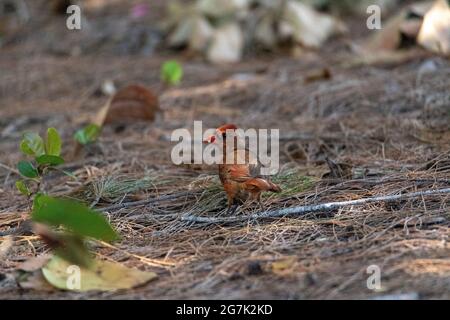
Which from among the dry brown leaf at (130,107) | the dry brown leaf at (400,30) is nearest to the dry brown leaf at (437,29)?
the dry brown leaf at (400,30)

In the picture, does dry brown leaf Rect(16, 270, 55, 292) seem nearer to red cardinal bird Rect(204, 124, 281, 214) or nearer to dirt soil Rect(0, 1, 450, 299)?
dirt soil Rect(0, 1, 450, 299)

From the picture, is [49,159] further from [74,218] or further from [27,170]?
[74,218]

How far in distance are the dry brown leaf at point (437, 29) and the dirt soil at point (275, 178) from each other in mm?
116

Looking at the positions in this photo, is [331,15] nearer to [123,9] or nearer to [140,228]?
[123,9]

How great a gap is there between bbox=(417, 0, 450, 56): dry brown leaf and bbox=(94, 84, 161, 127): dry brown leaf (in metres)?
2.02

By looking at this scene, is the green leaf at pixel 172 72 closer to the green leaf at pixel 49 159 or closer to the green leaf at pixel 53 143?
the green leaf at pixel 53 143

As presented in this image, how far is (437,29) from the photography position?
4.91 meters

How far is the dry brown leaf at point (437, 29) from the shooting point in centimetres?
483

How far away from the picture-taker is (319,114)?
430 cm

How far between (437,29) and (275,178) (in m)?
2.49

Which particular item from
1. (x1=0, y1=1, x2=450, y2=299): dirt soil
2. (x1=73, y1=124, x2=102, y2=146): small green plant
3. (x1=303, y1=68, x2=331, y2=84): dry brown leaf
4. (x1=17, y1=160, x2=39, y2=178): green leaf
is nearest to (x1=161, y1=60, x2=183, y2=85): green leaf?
(x1=0, y1=1, x2=450, y2=299): dirt soil

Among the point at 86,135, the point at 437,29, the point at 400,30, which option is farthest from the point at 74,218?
the point at 400,30

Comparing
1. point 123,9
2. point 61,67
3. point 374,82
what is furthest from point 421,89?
point 123,9
